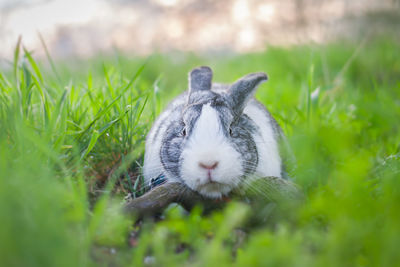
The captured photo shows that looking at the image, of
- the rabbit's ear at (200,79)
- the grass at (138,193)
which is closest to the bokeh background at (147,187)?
the grass at (138,193)

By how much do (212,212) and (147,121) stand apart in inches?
57.7

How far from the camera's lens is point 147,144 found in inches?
123

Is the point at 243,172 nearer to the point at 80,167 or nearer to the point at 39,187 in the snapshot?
the point at 80,167

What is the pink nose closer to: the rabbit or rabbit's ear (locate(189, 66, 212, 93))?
the rabbit

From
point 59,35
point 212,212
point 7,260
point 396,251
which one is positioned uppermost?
point 59,35

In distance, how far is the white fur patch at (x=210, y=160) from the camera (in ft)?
8.13

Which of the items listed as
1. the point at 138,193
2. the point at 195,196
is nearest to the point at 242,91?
the point at 195,196

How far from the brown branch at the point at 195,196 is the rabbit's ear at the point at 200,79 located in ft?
3.35

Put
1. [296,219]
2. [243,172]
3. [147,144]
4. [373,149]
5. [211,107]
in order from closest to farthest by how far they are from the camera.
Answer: [296,219] → [243,172] → [211,107] → [147,144] → [373,149]

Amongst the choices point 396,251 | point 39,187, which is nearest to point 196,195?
point 39,187

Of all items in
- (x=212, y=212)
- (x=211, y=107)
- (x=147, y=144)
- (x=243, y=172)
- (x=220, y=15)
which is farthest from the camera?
(x=220, y=15)

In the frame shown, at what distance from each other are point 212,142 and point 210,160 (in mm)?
165

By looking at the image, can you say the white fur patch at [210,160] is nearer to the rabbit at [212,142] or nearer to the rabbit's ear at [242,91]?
the rabbit at [212,142]

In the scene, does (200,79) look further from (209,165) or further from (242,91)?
(209,165)
